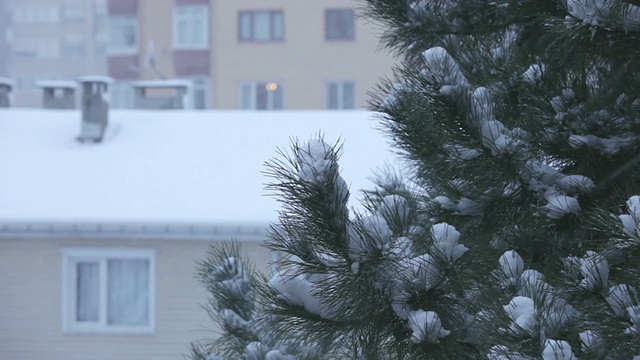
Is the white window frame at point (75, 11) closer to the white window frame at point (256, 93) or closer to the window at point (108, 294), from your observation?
the white window frame at point (256, 93)

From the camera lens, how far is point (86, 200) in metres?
11.1

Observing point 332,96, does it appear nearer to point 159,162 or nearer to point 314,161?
point 159,162

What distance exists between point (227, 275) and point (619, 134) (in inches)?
66.5

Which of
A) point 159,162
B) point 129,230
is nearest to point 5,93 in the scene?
point 159,162

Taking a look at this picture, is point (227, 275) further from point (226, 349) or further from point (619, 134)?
point (619, 134)

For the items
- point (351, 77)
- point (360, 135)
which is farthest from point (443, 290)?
point (351, 77)

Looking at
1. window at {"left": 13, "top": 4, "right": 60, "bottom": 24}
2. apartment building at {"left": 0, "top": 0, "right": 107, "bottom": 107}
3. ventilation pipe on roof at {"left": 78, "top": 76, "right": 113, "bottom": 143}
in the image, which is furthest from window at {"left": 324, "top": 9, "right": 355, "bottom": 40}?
window at {"left": 13, "top": 4, "right": 60, "bottom": 24}

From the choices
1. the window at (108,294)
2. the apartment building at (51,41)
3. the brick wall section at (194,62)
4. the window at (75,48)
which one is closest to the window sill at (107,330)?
the window at (108,294)

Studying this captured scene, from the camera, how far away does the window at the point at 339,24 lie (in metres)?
28.0

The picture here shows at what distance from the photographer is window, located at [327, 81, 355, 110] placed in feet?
91.5

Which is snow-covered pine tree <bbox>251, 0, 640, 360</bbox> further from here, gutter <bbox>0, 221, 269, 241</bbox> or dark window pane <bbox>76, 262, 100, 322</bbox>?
dark window pane <bbox>76, 262, 100, 322</bbox>

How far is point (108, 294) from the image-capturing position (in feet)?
38.5

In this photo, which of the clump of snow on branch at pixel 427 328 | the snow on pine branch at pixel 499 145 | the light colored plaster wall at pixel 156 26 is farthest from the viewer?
the light colored plaster wall at pixel 156 26

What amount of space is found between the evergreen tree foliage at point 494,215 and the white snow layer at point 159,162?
7.23 metres
